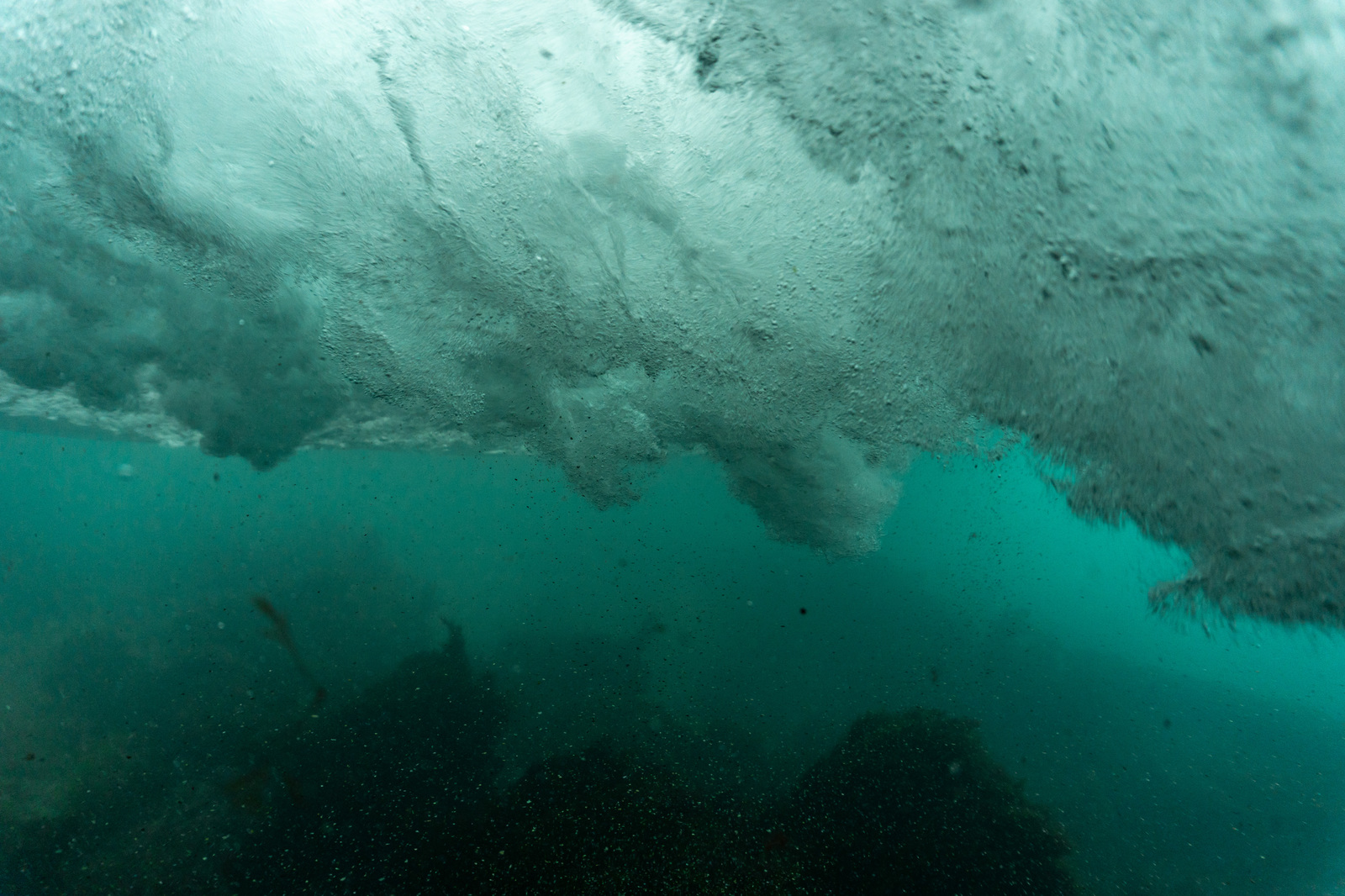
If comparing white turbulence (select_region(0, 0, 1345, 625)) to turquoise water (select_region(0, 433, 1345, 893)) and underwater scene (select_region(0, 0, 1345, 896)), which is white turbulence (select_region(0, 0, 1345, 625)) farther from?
turquoise water (select_region(0, 433, 1345, 893))

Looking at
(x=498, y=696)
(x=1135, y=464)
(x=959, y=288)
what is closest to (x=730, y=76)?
(x=959, y=288)

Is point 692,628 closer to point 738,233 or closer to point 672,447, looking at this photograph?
point 672,447

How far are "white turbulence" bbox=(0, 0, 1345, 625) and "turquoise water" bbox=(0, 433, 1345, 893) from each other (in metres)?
0.23

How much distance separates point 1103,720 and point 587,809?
6.55 feet

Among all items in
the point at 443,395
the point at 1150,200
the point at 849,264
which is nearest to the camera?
the point at 1150,200

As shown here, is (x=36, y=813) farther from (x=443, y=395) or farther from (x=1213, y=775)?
(x=1213, y=775)

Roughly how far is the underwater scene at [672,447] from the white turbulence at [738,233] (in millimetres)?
15

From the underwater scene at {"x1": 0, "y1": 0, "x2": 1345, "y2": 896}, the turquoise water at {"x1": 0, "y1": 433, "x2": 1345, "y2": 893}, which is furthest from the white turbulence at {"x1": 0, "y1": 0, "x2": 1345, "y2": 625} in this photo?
the turquoise water at {"x1": 0, "y1": 433, "x2": 1345, "y2": 893}

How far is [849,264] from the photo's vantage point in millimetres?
1752

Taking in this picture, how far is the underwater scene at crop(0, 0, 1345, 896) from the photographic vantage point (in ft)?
5.49

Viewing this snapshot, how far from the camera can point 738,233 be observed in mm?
1763

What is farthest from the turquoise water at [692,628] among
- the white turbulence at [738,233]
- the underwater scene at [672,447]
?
the white turbulence at [738,233]

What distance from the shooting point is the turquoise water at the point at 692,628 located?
1.90 metres

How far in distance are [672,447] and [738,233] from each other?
2.65 ft
